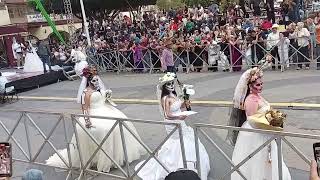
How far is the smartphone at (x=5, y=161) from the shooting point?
441 centimetres

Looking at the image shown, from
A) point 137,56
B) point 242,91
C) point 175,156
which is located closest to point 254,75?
point 242,91

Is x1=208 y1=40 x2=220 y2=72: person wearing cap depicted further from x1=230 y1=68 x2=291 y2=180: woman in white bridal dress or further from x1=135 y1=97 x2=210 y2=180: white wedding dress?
x1=230 y1=68 x2=291 y2=180: woman in white bridal dress

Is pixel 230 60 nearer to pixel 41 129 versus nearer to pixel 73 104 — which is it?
pixel 73 104

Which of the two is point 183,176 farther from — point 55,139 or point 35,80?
point 35,80

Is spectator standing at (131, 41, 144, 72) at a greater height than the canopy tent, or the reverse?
the canopy tent

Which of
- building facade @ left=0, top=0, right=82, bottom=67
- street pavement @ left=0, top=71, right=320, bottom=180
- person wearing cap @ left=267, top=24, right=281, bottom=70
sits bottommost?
street pavement @ left=0, top=71, right=320, bottom=180

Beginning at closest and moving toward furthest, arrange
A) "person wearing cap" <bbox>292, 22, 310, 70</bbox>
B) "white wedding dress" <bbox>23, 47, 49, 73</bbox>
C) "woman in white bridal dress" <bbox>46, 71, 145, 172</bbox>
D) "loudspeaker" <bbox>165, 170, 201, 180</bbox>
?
"loudspeaker" <bbox>165, 170, 201, 180</bbox>
"woman in white bridal dress" <bbox>46, 71, 145, 172</bbox>
"person wearing cap" <bbox>292, 22, 310, 70</bbox>
"white wedding dress" <bbox>23, 47, 49, 73</bbox>

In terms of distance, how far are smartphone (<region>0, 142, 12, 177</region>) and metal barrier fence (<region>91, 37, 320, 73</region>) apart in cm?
995

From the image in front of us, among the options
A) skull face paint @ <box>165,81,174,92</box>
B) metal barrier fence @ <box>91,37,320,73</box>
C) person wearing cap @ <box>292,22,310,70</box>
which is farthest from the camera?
metal barrier fence @ <box>91,37,320,73</box>

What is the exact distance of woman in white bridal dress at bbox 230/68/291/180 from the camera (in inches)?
214

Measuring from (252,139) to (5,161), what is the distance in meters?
2.78

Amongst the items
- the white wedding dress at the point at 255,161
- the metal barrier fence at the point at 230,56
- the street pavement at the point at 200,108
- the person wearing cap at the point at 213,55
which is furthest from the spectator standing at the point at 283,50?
the white wedding dress at the point at 255,161

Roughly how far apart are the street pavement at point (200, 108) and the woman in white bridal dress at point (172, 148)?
241 mm

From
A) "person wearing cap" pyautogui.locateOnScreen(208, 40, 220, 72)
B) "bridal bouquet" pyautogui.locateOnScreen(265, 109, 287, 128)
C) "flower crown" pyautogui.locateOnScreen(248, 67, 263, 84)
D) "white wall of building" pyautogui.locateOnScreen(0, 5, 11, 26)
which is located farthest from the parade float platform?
"white wall of building" pyautogui.locateOnScreen(0, 5, 11, 26)
